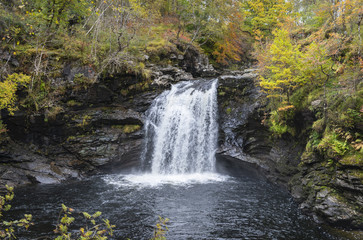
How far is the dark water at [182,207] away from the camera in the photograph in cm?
650

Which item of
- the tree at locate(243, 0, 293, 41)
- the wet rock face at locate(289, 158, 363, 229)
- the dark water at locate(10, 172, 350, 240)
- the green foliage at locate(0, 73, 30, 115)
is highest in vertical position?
the tree at locate(243, 0, 293, 41)

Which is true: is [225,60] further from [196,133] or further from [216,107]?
[196,133]

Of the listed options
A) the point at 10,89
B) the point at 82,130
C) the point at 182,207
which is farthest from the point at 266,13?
the point at 10,89

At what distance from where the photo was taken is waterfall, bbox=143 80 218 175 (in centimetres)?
1311

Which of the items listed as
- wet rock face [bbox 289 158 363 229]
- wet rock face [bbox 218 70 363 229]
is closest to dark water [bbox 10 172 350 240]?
wet rock face [bbox 289 158 363 229]

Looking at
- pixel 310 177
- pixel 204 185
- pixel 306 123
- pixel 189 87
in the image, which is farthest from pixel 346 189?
pixel 189 87

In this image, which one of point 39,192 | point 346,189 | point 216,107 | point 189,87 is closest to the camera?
point 346,189

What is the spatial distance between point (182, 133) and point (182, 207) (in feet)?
19.1

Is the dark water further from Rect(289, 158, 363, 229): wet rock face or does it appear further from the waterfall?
the waterfall

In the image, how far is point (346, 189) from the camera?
6.76 meters

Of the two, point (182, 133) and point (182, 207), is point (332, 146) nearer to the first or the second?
point (182, 207)

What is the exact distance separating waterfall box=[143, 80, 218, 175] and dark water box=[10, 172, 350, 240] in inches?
74.5

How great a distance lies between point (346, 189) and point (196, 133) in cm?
798

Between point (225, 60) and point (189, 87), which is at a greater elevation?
point (225, 60)
